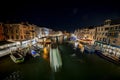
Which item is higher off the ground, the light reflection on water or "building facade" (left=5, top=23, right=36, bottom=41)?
"building facade" (left=5, top=23, right=36, bottom=41)

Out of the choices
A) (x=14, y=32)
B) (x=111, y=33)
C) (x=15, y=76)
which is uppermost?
(x=14, y=32)

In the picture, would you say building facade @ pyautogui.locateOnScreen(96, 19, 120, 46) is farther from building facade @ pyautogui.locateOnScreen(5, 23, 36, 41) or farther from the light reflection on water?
building facade @ pyautogui.locateOnScreen(5, 23, 36, 41)

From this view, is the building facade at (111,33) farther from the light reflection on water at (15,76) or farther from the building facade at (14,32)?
the building facade at (14,32)

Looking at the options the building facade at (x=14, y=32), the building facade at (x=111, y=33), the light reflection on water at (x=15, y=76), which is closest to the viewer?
the light reflection on water at (x=15, y=76)

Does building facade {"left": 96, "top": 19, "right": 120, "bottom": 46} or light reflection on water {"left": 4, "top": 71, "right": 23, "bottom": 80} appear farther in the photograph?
building facade {"left": 96, "top": 19, "right": 120, "bottom": 46}

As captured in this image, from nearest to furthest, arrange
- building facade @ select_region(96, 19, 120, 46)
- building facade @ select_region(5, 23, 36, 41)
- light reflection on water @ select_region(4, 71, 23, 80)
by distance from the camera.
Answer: light reflection on water @ select_region(4, 71, 23, 80), building facade @ select_region(96, 19, 120, 46), building facade @ select_region(5, 23, 36, 41)

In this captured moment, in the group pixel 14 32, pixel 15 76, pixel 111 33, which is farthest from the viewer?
pixel 14 32

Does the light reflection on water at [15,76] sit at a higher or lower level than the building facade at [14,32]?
lower

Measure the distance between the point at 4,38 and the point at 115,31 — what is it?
63318 millimetres

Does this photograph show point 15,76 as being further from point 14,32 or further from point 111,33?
point 111,33

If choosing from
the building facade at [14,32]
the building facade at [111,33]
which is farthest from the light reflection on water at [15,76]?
the building facade at [111,33]

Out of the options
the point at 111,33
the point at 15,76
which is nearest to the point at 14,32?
the point at 15,76

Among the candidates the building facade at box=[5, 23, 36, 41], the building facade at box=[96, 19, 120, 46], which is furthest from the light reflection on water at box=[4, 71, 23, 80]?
the building facade at box=[96, 19, 120, 46]

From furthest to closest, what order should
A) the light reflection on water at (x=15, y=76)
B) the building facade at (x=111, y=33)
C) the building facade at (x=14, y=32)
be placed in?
the building facade at (x=14, y=32) < the building facade at (x=111, y=33) < the light reflection on water at (x=15, y=76)
